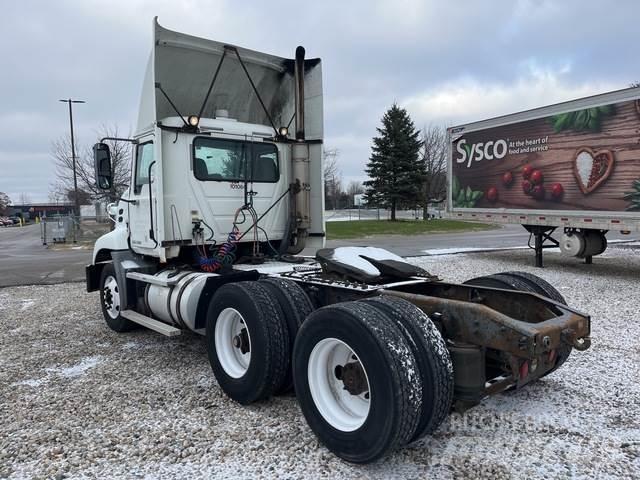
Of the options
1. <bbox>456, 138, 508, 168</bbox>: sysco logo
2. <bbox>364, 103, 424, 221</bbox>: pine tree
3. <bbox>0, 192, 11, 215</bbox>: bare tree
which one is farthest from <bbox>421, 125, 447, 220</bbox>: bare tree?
<bbox>0, 192, 11, 215</bbox>: bare tree

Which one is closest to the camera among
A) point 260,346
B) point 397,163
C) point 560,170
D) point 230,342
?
point 260,346

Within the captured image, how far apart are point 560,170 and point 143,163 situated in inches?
380

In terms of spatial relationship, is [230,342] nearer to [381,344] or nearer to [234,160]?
[381,344]

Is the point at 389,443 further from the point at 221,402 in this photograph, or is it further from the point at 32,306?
the point at 32,306

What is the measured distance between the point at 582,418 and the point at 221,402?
2.90 m

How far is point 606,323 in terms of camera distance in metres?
6.75

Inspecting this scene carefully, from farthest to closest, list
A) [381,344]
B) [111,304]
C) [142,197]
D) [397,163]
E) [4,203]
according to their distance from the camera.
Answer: [4,203]
[397,163]
[111,304]
[142,197]
[381,344]

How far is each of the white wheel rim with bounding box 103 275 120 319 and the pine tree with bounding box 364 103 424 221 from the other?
110 ft

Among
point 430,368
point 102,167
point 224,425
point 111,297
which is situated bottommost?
point 224,425

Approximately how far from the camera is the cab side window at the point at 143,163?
19.4 feet

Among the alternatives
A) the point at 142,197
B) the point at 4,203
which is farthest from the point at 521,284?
the point at 4,203

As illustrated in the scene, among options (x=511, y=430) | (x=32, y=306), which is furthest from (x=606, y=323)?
(x=32, y=306)

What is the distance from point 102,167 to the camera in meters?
6.15

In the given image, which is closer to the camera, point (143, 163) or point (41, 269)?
point (143, 163)
